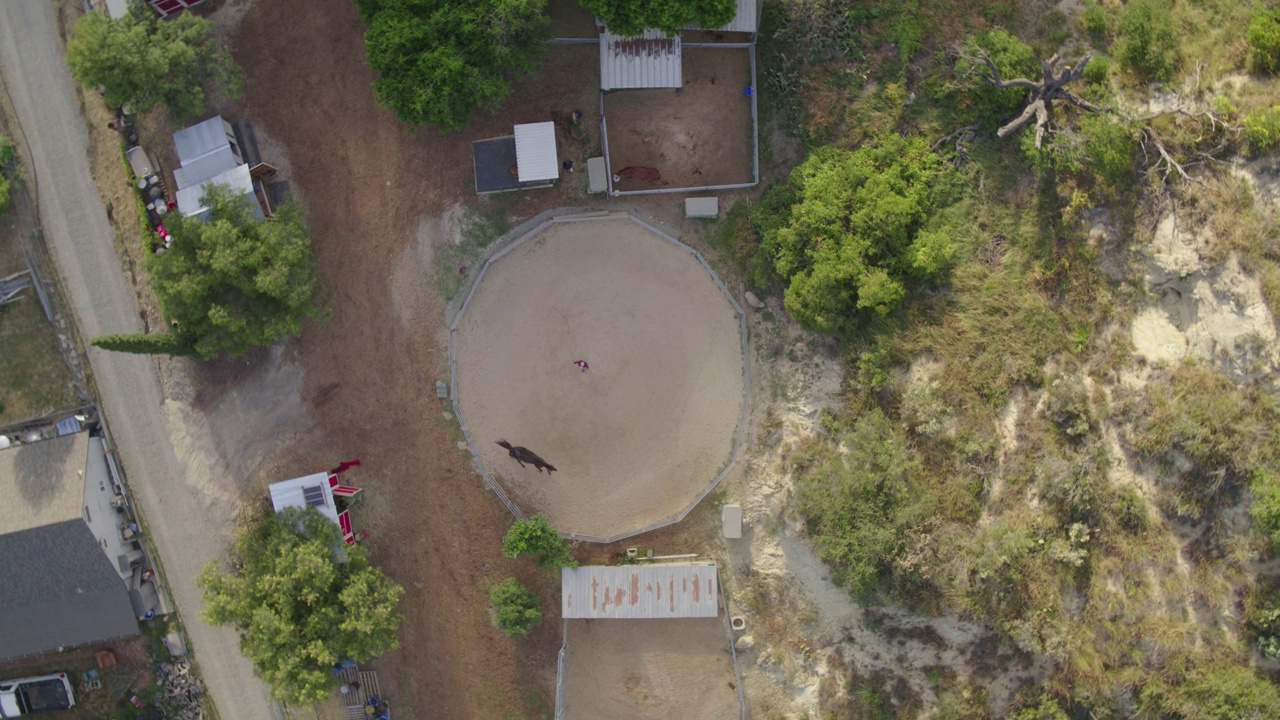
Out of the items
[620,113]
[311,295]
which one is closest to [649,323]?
[620,113]

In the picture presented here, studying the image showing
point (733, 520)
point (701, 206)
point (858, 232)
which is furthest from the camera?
point (701, 206)

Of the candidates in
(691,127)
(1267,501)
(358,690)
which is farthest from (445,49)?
(1267,501)

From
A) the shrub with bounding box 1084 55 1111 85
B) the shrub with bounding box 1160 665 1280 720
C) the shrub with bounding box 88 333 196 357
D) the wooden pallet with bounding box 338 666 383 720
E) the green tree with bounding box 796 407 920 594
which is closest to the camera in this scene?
the shrub with bounding box 1160 665 1280 720

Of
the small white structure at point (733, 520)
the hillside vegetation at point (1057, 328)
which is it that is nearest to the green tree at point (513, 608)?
the small white structure at point (733, 520)

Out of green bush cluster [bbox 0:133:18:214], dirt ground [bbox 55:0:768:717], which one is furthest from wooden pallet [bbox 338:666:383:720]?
green bush cluster [bbox 0:133:18:214]

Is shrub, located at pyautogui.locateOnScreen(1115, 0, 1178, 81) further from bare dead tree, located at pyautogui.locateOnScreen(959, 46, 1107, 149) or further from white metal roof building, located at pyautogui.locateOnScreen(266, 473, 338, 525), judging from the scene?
white metal roof building, located at pyautogui.locateOnScreen(266, 473, 338, 525)

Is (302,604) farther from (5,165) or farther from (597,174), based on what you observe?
(5,165)
